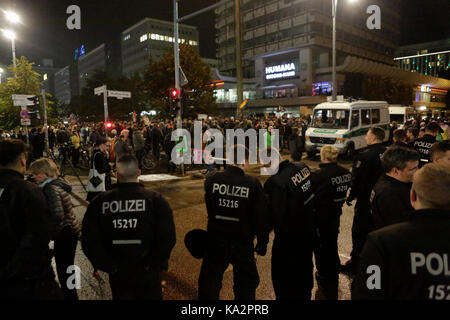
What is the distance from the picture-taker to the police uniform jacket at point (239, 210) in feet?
10.7

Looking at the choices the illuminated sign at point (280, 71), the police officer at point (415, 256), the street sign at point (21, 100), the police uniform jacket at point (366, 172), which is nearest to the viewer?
the police officer at point (415, 256)

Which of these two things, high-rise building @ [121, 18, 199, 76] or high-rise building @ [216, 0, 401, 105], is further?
high-rise building @ [121, 18, 199, 76]

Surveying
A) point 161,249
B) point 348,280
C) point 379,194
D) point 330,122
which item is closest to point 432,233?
point 379,194

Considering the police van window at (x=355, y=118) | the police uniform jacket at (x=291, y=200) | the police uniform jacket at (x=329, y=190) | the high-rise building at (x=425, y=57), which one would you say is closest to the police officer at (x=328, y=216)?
the police uniform jacket at (x=329, y=190)

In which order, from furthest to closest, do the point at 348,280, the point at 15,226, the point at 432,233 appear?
the point at 348,280 < the point at 15,226 < the point at 432,233

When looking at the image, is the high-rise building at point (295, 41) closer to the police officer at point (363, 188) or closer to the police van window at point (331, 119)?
the police van window at point (331, 119)

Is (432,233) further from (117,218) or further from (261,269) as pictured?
(261,269)

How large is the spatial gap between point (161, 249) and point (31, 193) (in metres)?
1.11

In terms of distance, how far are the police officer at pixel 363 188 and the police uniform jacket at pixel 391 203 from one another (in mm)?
1634

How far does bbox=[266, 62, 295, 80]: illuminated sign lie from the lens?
5922cm

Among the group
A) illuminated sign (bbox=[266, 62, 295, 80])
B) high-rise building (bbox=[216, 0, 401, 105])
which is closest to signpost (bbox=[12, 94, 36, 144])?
high-rise building (bbox=[216, 0, 401, 105])

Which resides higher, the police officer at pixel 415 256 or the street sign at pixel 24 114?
the street sign at pixel 24 114

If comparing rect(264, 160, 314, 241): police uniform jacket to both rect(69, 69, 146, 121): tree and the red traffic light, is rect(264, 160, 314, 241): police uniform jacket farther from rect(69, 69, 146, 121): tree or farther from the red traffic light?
rect(69, 69, 146, 121): tree
